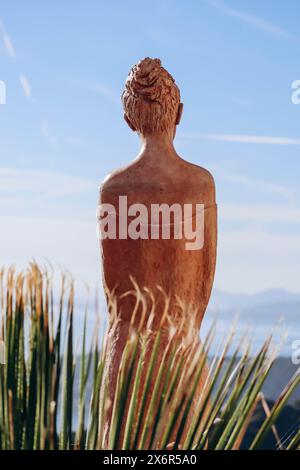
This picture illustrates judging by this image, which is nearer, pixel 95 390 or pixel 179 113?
pixel 95 390

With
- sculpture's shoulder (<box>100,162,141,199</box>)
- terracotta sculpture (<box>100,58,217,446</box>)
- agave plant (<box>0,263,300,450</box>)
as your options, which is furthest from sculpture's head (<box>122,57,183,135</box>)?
agave plant (<box>0,263,300,450</box>)

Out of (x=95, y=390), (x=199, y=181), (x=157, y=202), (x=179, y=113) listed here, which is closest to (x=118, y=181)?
(x=157, y=202)

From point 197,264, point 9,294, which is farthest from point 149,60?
point 9,294

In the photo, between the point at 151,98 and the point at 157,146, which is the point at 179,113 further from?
the point at 157,146

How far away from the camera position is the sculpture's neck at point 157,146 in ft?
18.4

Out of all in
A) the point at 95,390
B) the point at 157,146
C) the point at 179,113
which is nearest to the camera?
the point at 95,390

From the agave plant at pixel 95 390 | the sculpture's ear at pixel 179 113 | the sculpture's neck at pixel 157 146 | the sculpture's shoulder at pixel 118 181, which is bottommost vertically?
the agave plant at pixel 95 390

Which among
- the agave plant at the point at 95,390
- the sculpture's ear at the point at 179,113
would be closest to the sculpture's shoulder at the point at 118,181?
the sculpture's ear at the point at 179,113

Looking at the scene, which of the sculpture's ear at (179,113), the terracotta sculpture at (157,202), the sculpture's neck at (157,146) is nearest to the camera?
the terracotta sculpture at (157,202)

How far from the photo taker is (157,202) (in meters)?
5.46

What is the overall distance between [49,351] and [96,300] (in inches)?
11.8

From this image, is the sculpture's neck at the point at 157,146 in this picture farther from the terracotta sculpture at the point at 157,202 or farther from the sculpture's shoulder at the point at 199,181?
the sculpture's shoulder at the point at 199,181

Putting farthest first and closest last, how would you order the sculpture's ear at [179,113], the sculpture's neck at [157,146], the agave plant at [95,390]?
the sculpture's ear at [179,113] → the sculpture's neck at [157,146] → the agave plant at [95,390]

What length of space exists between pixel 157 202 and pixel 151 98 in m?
0.73
